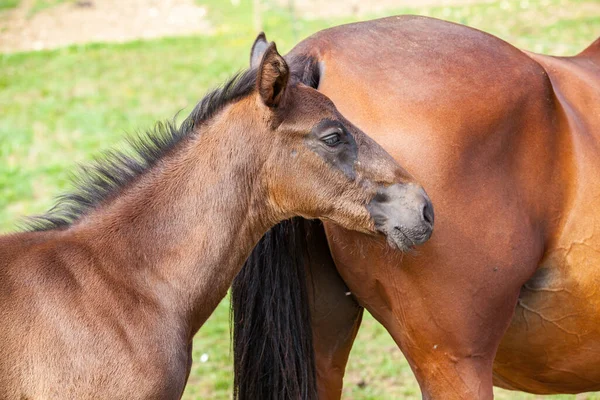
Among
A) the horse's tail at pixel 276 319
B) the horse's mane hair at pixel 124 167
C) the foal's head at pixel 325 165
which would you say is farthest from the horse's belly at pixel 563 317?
the horse's mane hair at pixel 124 167

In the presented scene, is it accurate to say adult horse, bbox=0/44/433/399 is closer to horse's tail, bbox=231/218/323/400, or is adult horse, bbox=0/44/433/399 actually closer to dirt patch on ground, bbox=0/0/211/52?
horse's tail, bbox=231/218/323/400

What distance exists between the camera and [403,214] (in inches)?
122

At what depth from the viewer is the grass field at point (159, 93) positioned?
19.5 feet

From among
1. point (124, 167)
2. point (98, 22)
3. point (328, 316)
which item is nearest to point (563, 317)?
point (328, 316)

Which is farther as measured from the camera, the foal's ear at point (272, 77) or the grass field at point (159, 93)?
the grass field at point (159, 93)

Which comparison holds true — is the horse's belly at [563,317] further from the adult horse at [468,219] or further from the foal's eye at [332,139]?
the foal's eye at [332,139]

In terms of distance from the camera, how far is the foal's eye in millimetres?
3164

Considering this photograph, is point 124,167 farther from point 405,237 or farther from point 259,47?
point 405,237

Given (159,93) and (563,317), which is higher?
(563,317)

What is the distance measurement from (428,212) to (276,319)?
2.94 feet

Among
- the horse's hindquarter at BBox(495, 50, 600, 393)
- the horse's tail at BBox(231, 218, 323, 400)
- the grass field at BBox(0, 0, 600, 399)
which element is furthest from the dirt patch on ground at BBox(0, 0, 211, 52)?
the horse's hindquarter at BBox(495, 50, 600, 393)

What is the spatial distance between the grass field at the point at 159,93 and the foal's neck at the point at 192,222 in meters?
2.45

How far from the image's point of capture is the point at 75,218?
3293 millimetres

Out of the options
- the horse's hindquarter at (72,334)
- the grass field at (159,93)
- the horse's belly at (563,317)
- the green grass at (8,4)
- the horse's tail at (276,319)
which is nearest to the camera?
the horse's hindquarter at (72,334)
